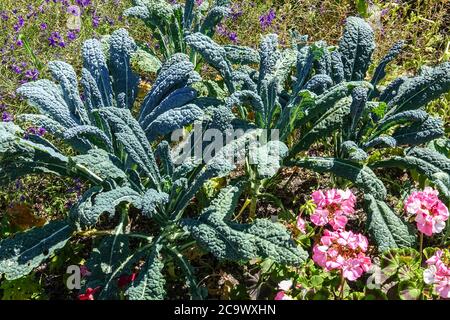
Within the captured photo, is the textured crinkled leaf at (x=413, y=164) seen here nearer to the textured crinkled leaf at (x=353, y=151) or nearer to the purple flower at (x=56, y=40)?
the textured crinkled leaf at (x=353, y=151)

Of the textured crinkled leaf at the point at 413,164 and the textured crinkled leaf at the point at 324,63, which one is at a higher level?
the textured crinkled leaf at the point at 324,63

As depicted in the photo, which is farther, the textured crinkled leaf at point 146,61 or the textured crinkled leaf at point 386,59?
the textured crinkled leaf at point 146,61

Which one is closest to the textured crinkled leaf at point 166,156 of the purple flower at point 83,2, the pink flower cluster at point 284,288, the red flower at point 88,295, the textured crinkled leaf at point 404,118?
the red flower at point 88,295

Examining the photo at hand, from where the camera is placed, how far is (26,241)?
8.48 feet

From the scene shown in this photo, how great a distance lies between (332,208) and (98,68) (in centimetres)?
127

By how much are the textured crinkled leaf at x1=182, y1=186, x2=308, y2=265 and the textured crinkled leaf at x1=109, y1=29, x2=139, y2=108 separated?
791 millimetres

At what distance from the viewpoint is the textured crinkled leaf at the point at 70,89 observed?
2836 mm

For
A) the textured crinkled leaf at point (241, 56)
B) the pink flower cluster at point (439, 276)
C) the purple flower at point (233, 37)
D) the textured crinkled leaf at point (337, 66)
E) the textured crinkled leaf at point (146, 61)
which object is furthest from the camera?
the purple flower at point (233, 37)

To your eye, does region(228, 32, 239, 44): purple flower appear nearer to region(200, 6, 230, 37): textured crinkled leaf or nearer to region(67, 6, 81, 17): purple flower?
region(200, 6, 230, 37): textured crinkled leaf

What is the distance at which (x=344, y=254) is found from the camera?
2373mm

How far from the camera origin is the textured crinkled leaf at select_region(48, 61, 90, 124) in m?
2.84

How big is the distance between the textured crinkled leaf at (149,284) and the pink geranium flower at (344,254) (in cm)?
61

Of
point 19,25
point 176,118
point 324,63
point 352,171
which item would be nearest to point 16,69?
point 19,25

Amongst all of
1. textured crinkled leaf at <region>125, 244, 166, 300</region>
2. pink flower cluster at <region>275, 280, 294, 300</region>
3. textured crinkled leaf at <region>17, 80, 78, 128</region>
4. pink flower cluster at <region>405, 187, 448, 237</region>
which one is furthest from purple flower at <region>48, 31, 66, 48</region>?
pink flower cluster at <region>405, 187, 448, 237</region>
